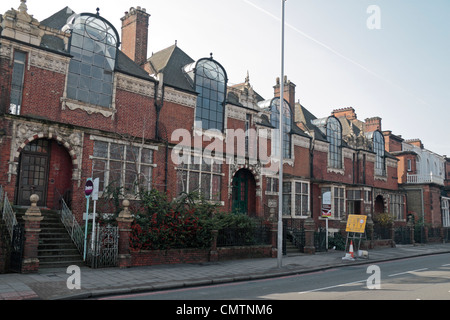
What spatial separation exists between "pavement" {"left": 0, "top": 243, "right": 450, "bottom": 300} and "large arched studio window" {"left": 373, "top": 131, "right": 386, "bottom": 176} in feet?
69.8

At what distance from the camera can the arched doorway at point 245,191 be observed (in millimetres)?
23845

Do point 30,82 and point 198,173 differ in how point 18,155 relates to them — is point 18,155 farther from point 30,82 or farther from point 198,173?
point 198,173

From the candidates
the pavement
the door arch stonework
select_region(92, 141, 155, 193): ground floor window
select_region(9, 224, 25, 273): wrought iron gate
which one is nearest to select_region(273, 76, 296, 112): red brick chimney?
select_region(92, 141, 155, 193): ground floor window

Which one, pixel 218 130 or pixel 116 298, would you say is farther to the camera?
pixel 218 130

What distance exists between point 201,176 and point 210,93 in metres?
5.15

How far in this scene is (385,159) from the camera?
37.4 m

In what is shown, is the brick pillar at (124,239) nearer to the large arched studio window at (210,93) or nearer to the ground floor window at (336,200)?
the large arched studio window at (210,93)

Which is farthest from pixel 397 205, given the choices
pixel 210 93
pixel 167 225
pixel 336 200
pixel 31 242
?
pixel 31 242

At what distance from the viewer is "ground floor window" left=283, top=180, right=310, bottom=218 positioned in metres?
26.6

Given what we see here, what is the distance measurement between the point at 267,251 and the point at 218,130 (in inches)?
301

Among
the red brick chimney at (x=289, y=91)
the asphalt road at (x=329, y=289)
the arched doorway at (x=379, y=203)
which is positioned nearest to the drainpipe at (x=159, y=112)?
the asphalt road at (x=329, y=289)

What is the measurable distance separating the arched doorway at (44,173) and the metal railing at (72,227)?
2.37 ft
